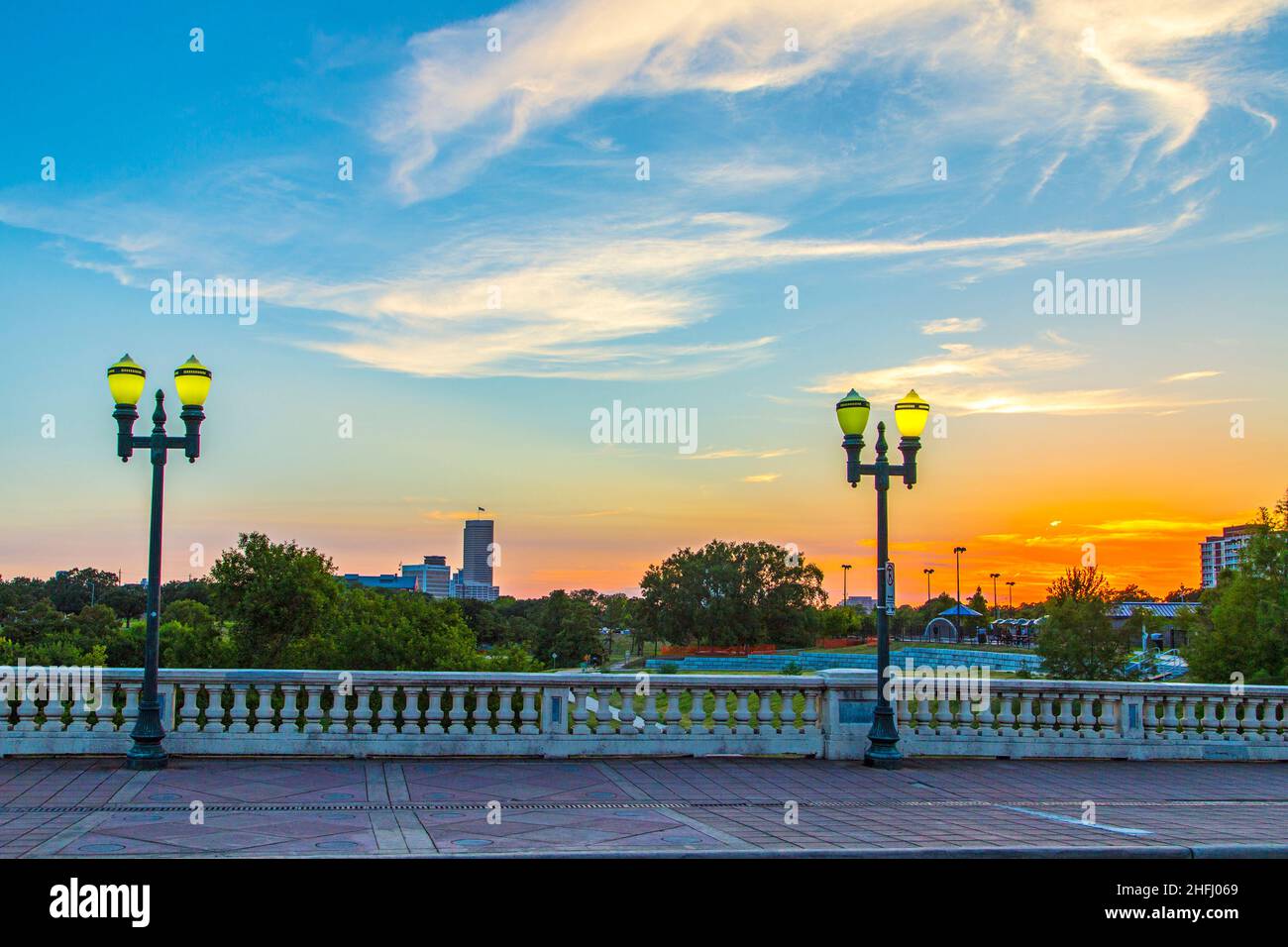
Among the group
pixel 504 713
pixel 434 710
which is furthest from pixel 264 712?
pixel 504 713

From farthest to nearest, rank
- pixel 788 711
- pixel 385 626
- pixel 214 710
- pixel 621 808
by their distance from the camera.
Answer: pixel 385 626 → pixel 788 711 → pixel 214 710 → pixel 621 808

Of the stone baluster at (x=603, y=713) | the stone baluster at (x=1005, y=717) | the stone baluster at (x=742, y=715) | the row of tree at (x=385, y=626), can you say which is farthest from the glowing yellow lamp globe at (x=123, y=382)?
the row of tree at (x=385, y=626)

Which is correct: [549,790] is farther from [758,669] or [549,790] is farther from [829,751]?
[758,669]

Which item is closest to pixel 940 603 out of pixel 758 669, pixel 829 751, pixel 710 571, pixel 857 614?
pixel 857 614

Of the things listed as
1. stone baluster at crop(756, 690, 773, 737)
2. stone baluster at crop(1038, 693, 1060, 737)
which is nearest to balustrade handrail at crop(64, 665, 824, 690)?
stone baluster at crop(756, 690, 773, 737)

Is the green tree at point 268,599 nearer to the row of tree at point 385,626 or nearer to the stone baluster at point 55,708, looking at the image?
the row of tree at point 385,626

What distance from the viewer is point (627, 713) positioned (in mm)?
12969

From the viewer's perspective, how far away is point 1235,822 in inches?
396

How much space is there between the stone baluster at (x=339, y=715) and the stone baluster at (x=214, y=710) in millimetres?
1247

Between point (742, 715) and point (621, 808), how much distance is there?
368 cm

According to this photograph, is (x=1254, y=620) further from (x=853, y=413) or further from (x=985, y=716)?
(x=853, y=413)

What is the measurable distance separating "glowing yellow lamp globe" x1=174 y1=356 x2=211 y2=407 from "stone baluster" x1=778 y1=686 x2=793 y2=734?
26.4 ft

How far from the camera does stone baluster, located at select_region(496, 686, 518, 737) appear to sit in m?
12.6

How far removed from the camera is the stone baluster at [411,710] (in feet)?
40.7
